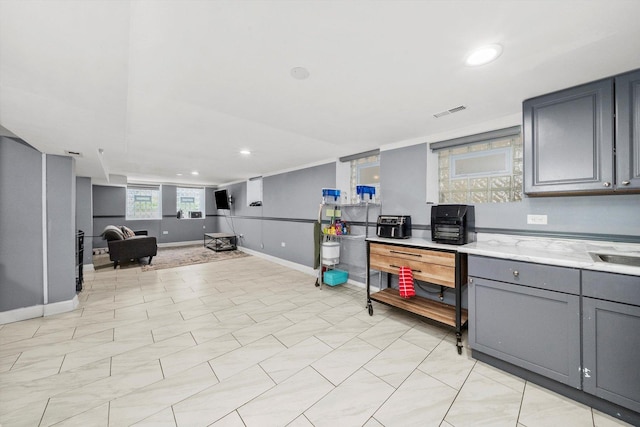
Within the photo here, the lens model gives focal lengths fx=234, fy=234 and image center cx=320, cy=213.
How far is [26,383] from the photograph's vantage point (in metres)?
1.73

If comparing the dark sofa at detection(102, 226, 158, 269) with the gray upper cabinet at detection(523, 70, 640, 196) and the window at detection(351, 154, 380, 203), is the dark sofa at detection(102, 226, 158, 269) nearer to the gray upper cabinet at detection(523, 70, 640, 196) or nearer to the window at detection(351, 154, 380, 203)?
the window at detection(351, 154, 380, 203)

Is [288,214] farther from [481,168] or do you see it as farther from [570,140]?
[570,140]

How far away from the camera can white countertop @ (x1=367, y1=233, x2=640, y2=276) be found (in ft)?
4.91

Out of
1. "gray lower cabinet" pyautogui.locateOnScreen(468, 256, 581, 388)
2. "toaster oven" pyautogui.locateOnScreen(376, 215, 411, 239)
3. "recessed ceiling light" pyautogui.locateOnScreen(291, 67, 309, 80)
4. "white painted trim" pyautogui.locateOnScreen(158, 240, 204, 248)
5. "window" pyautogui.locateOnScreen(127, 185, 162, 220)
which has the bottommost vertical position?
"white painted trim" pyautogui.locateOnScreen(158, 240, 204, 248)

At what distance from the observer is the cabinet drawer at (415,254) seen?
223 centimetres

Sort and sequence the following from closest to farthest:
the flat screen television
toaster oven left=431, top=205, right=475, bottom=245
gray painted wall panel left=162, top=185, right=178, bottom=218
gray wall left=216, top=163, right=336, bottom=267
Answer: toaster oven left=431, top=205, right=475, bottom=245 < gray wall left=216, top=163, right=336, bottom=267 < the flat screen television < gray painted wall panel left=162, top=185, right=178, bottom=218

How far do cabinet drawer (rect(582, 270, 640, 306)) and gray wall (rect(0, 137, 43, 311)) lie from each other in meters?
5.35

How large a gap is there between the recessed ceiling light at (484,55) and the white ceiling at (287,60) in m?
0.04

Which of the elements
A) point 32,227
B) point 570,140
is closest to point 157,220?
point 32,227

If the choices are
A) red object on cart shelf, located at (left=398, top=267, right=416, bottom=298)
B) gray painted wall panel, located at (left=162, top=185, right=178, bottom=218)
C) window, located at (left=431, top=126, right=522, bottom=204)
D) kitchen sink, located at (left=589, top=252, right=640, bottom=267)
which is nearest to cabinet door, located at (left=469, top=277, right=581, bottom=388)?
kitchen sink, located at (left=589, top=252, right=640, bottom=267)

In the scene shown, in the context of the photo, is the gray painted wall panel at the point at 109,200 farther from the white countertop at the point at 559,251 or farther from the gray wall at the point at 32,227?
the white countertop at the point at 559,251

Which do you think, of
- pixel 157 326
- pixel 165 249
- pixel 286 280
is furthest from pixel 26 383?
pixel 165 249

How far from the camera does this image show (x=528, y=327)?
1730 mm

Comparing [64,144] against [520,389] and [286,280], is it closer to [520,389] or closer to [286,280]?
[286,280]
